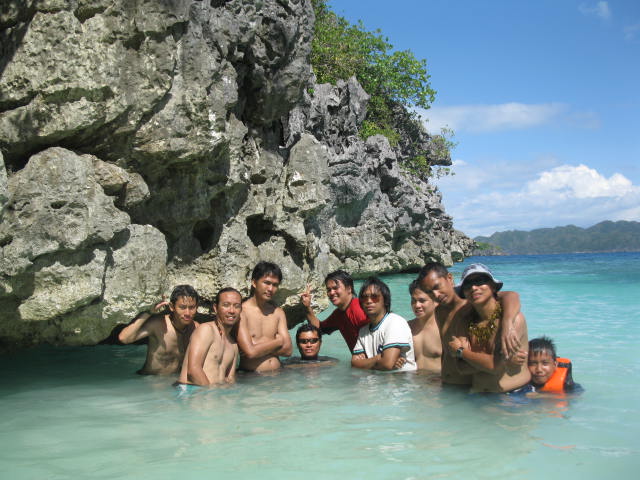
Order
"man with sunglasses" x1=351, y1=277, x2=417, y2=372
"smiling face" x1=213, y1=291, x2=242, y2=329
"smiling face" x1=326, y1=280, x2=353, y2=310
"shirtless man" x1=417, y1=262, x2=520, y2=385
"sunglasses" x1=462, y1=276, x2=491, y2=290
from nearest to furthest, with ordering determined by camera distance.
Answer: "sunglasses" x1=462, y1=276, x2=491, y2=290
"shirtless man" x1=417, y1=262, x2=520, y2=385
"smiling face" x1=213, y1=291, x2=242, y2=329
"man with sunglasses" x1=351, y1=277, x2=417, y2=372
"smiling face" x1=326, y1=280, x2=353, y2=310

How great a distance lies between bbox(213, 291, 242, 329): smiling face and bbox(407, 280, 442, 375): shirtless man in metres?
1.94

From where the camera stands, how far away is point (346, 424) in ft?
14.3

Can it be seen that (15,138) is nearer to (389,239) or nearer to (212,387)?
(212,387)

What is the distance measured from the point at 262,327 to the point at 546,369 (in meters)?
3.10

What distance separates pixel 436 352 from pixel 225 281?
2.89 metres

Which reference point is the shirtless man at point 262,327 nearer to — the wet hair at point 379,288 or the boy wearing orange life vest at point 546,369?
the wet hair at point 379,288

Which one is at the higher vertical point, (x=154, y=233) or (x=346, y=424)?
(x=154, y=233)

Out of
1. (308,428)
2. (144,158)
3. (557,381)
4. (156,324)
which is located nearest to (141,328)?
(156,324)

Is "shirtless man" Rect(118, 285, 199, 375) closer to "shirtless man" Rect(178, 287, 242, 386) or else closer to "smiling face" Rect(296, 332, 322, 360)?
"shirtless man" Rect(178, 287, 242, 386)

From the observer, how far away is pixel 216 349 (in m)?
5.62

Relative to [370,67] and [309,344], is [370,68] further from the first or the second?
[309,344]

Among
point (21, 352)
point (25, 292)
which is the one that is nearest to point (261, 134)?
point (25, 292)

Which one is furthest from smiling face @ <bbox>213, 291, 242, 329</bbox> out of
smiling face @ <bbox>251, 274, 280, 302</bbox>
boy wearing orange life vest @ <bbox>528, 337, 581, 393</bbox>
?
boy wearing orange life vest @ <bbox>528, 337, 581, 393</bbox>

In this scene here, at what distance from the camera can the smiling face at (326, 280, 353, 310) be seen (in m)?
6.54
